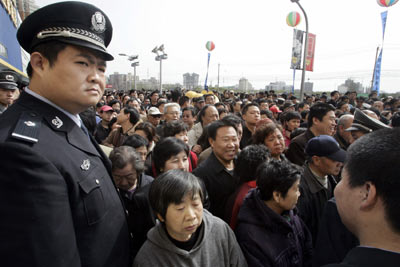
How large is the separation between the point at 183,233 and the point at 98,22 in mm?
1354

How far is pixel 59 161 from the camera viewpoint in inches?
40.9

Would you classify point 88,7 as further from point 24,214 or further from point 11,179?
point 24,214

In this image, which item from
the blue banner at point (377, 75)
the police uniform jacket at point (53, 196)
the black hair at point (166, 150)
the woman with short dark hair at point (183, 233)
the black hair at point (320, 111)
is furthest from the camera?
the blue banner at point (377, 75)

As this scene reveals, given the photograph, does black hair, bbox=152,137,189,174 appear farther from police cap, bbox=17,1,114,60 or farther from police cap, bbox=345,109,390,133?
police cap, bbox=345,109,390,133

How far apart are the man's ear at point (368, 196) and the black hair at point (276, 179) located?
1.03 m

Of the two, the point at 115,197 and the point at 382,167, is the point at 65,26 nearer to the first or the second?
the point at 115,197

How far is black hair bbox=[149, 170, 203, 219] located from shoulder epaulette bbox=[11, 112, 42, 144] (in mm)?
884

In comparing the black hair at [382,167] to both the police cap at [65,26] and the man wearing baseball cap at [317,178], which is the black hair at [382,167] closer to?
the police cap at [65,26]

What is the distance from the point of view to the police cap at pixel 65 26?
3.83 ft

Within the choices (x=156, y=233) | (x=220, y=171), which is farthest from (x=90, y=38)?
(x=220, y=171)

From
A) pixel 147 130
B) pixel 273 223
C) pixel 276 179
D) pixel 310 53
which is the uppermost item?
pixel 310 53

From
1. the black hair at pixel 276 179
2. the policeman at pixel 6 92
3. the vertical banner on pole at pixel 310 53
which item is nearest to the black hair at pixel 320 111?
the black hair at pixel 276 179

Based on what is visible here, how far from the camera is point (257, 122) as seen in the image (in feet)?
15.8

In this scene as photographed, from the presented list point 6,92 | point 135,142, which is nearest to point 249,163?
point 135,142
